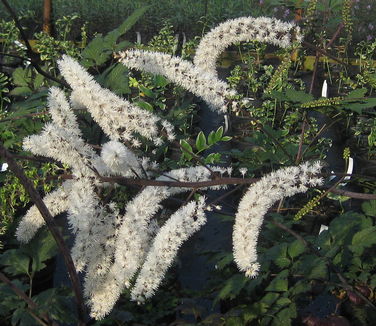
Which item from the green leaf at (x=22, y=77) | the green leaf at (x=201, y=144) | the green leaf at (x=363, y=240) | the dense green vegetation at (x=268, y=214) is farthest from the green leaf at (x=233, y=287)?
the green leaf at (x=22, y=77)

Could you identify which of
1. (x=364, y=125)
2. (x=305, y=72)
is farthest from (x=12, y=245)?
→ (x=305, y=72)

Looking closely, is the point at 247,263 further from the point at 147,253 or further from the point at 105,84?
the point at 105,84

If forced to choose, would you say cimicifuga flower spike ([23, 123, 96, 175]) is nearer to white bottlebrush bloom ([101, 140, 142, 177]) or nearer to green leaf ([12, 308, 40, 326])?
white bottlebrush bloom ([101, 140, 142, 177])

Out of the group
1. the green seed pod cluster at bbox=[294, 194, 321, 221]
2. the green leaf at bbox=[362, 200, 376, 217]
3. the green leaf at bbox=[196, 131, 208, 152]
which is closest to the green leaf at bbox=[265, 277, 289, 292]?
the green seed pod cluster at bbox=[294, 194, 321, 221]

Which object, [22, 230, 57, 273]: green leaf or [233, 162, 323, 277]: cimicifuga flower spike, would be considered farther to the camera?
[22, 230, 57, 273]: green leaf

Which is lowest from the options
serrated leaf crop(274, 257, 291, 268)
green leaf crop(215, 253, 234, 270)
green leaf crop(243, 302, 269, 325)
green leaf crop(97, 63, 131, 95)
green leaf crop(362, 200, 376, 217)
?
green leaf crop(215, 253, 234, 270)

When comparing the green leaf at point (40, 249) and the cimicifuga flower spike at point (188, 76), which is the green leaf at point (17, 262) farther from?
the cimicifuga flower spike at point (188, 76)

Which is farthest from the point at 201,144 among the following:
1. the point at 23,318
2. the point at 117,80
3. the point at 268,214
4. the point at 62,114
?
the point at 62,114
